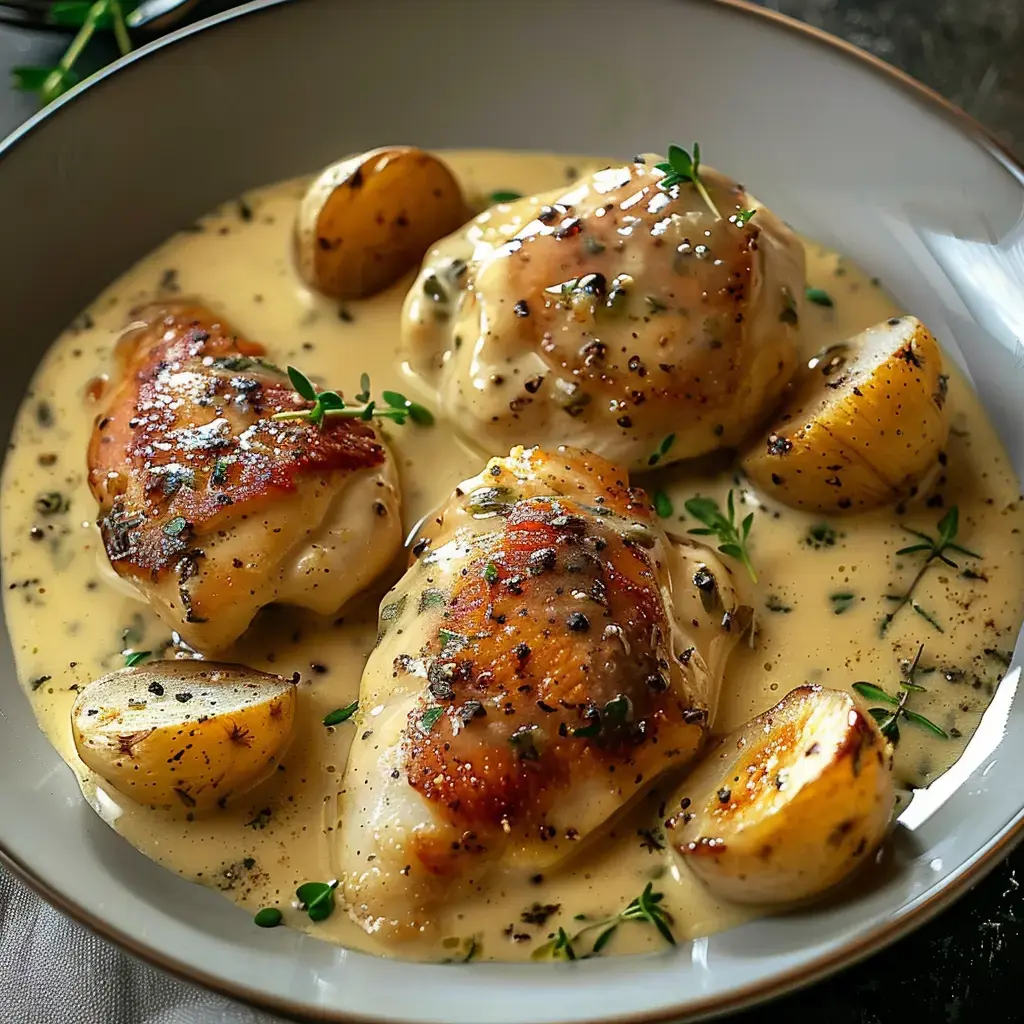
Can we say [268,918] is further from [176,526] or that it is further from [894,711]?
[894,711]

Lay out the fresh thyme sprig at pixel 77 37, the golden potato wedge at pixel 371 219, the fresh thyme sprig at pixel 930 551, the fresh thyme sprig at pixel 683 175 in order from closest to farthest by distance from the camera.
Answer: the fresh thyme sprig at pixel 930 551 → the fresh thyme sprig at pixel 683 175 → the golden potato wedge at pixel 371 219 → the fresh thyme sprig at pixel 77 37

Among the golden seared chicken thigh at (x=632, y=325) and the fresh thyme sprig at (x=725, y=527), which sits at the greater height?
the golden seared chicken thigh at (x=632, y=325)

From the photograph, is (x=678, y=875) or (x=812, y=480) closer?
(x=678, y=875)

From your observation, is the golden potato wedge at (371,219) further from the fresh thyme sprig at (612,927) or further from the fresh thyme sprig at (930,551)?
the fresh thyme sprig at (612,927)

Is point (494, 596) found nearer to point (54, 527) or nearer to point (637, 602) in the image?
point (637, 602)

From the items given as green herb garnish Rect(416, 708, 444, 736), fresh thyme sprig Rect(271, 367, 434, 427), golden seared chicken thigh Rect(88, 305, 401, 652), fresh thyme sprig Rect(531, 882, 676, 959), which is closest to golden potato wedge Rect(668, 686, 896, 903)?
fresh thyme sprig Rect(531, 882, 676, 959)

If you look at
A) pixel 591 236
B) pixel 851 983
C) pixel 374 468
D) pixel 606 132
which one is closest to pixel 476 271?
pixel 591 236

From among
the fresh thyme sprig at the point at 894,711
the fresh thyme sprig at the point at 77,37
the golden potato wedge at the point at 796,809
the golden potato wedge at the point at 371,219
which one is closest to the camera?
the golden potato wedge at the point at 796,809

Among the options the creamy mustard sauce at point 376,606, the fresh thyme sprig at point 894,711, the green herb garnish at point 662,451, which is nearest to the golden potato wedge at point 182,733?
the creamy mustard sauce at point 376,606
